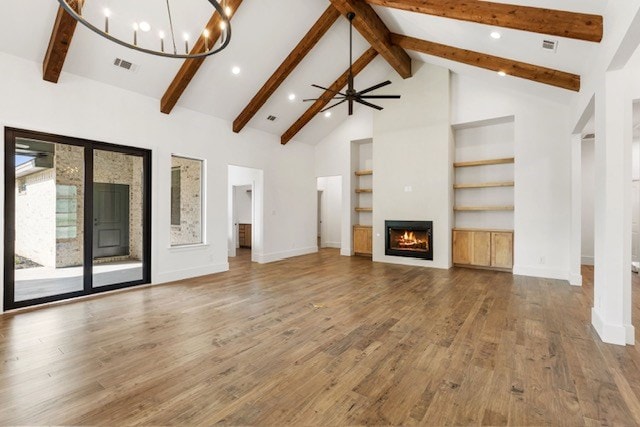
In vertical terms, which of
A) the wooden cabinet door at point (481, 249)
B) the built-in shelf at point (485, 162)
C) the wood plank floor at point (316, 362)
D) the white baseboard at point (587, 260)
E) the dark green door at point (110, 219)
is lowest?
the wood plank floor at point (316, 362)

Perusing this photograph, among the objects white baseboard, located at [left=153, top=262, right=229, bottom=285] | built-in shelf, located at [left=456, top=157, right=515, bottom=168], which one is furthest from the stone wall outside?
built-in shelf, located at [left=456, top=157, right=515, bottom=168]

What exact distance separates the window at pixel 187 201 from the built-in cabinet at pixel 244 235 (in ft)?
12.9

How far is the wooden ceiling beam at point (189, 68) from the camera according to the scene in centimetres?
440

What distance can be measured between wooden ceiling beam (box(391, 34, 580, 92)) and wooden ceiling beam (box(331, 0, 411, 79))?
271 mm

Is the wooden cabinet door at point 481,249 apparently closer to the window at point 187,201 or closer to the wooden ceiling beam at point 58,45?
the window at point 187,201

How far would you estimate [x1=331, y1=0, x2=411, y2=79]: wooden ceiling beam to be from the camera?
15.9ft

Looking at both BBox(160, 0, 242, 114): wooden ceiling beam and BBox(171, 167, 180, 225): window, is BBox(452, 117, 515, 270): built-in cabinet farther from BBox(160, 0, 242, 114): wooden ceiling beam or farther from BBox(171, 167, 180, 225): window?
BBox(171, 167, 180, 225): window

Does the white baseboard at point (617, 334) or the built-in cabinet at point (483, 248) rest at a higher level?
the built-in cabinet at point (483, 248)

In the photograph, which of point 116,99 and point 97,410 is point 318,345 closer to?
point 97,410

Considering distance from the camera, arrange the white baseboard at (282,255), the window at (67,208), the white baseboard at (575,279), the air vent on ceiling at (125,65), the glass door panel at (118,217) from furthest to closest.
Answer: the white baseboard at (282,255)
the glass door panel at (118,217)
the white baseboard at (575,279)
the window at (67,208)
the air vent on ceiling at (125,65)

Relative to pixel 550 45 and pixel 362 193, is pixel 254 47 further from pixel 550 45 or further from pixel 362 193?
pixel 362 193

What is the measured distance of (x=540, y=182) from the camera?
596 cm

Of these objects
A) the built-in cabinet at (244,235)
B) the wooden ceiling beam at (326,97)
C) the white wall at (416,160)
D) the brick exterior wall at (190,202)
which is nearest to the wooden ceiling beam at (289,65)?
the wooden ceiling beam at (326,97)

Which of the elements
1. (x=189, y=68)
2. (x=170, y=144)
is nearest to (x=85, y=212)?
(x=170, y=144)
